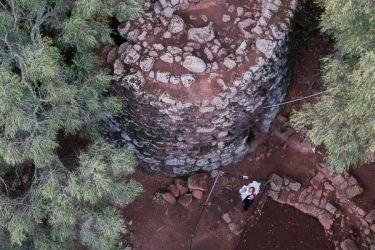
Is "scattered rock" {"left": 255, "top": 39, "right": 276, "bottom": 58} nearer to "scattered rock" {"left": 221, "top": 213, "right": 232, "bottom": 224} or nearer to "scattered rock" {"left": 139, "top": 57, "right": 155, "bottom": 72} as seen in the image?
"scattered rock" {"left": 139, "top": 57, "right": 155, "bottom": 72}

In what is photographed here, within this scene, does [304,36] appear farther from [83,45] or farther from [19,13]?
[19,13]

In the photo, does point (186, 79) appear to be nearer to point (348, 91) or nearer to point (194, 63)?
point (194, 63)

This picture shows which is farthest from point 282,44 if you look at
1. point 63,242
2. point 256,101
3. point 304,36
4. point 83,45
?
point 63,242

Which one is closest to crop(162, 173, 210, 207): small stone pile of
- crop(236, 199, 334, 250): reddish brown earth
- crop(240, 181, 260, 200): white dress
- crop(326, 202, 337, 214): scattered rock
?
crop(240, 181, 260, 200): white dress

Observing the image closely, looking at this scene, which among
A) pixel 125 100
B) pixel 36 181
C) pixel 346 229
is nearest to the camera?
pixel 36 181

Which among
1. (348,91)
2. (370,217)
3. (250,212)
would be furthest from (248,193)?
(348,91)

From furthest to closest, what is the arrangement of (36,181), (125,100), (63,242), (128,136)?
(128,136), (125,100), (63,242), (36,181)
